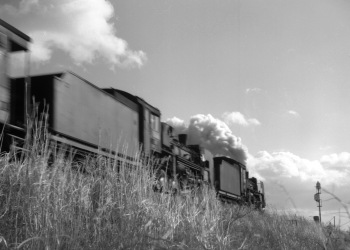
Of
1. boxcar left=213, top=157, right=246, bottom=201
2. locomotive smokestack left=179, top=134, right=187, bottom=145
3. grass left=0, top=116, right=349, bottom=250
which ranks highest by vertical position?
locomotive smokestack left=179, top=134, right=187, bottom=145

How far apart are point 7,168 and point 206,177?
48.0 ft

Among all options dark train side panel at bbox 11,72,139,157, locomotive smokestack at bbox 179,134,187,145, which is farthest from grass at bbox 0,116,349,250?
locomotive smokestack at bbox 179,134,187,145

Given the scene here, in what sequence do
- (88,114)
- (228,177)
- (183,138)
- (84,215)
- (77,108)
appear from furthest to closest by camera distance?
(228,177)
(183,138)
(88,114)
(77,108)
(84,215)

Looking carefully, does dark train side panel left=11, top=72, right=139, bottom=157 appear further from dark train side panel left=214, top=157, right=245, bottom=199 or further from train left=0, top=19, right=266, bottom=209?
dark train side panel left=214, top=157, right=245, bottom=199

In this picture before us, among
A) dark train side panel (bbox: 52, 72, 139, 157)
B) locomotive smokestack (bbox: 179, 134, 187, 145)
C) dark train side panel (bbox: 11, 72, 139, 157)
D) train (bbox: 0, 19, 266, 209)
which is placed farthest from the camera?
locomotive smokestack (bbox: 179, 134, 187, 145)

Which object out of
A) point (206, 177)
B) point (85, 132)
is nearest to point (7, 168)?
point (85, 132)

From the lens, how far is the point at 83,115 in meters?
9.16

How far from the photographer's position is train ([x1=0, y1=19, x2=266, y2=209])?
23.3ft

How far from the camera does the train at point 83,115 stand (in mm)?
7109

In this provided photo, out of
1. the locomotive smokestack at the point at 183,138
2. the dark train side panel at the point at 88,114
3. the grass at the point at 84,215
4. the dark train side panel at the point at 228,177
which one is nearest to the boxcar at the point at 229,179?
the dark train side panel at the point at 228,177

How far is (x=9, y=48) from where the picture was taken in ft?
23.7

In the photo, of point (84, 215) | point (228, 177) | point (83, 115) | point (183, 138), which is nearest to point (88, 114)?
point (83, 115)

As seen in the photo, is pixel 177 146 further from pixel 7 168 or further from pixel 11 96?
pixel 7 168

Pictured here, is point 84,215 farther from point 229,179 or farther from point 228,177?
point 229,179
